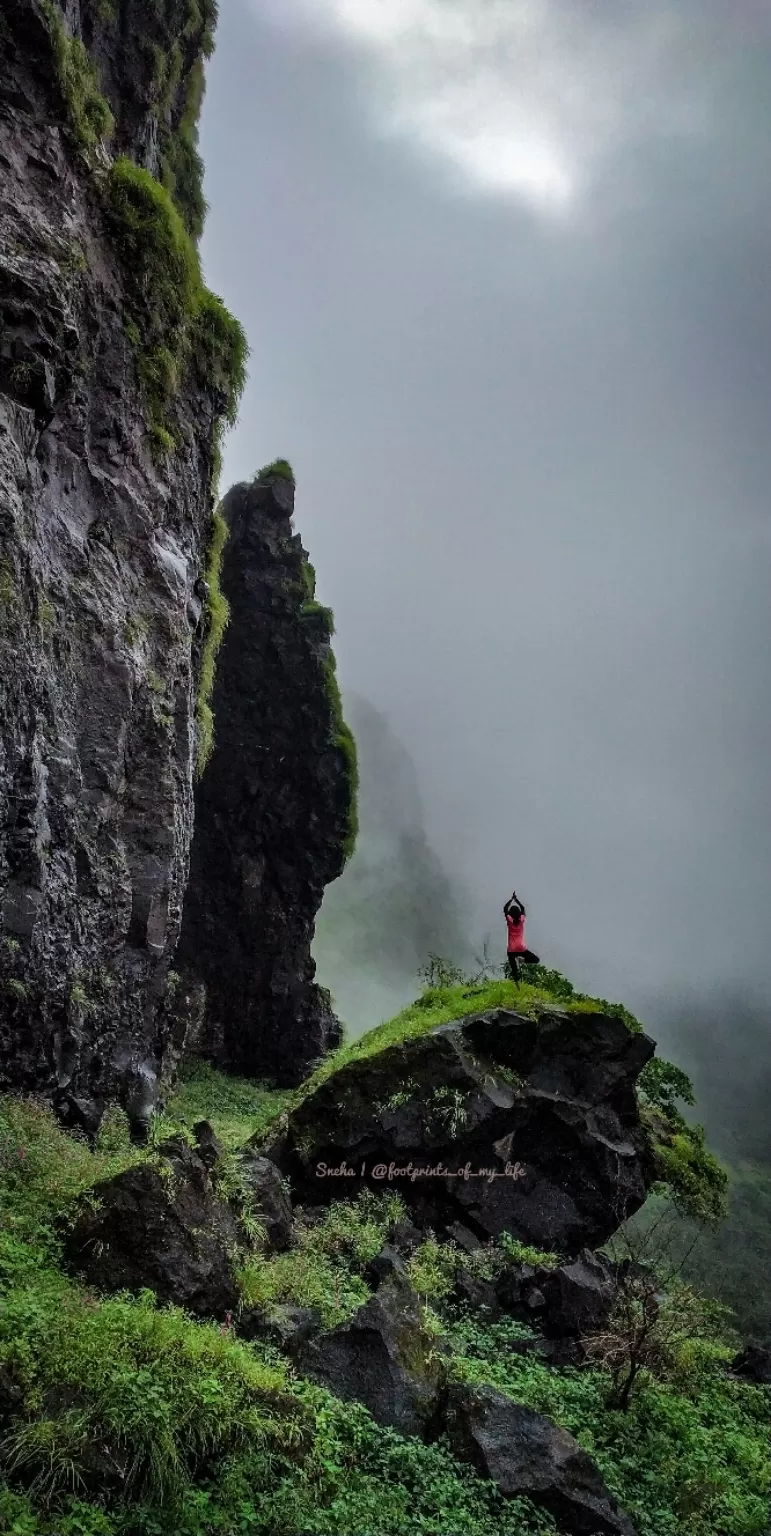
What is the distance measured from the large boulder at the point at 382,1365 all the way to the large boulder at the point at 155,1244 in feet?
3.98

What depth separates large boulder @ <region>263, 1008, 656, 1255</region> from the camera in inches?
523

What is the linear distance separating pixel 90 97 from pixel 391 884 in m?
106

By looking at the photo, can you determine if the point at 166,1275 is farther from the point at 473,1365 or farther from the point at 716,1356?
the point at 716,1356

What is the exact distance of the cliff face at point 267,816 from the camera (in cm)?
3306

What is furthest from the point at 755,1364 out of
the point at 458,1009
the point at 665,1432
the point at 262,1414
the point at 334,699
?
the point at 334,699

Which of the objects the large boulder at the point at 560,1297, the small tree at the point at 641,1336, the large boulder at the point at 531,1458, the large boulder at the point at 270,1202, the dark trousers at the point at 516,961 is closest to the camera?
the large boulder at the point at 531,1458

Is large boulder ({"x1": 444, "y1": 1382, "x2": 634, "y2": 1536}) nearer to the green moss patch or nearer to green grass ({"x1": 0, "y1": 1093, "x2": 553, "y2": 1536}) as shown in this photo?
green grass ({"x1": 0, "y1": 1093, "x2": 553, "y2": 1536})

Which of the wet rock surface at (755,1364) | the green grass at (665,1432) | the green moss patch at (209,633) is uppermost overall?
the green moss patch at (209,633)

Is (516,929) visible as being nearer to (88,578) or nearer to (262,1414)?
(262,1414)

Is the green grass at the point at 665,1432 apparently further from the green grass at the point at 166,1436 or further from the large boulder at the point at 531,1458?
the green grass at the point at 166,1436

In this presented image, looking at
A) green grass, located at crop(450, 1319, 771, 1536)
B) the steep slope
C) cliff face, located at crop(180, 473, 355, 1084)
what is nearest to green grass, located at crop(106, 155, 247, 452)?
green grass, located at crop(450, 1319, 771, 1536)

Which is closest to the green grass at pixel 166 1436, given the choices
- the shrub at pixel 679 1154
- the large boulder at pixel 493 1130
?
the large boulder at pixel 493 1130

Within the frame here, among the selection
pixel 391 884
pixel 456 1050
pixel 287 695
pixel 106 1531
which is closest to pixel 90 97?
pixel 456 1050

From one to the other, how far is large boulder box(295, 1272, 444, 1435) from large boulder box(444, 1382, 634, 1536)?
354mm
